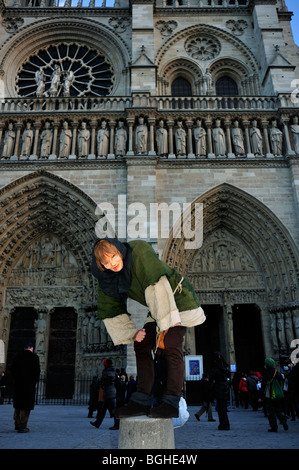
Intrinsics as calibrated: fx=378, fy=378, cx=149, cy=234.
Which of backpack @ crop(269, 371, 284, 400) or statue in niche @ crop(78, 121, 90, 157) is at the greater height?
statue in niche @ crop(78, 121, 90, 157)

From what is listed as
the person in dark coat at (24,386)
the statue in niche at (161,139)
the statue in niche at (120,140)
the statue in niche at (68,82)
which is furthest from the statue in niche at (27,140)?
the person in dark coat at (24,386)

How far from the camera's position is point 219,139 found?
461 inches

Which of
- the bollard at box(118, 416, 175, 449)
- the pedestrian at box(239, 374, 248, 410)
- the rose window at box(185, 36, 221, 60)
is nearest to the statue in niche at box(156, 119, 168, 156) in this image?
the rose window at box(185, 36, 221, 60)

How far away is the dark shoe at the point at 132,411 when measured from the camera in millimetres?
2309

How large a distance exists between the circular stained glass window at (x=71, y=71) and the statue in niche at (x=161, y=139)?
4016 mm

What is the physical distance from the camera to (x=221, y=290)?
37.7ft

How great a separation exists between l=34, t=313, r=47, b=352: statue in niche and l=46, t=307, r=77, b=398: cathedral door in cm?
27

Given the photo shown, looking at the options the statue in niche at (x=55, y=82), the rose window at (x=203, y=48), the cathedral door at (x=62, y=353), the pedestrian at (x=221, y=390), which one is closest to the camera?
the pedestrian at (x=221, y=390)

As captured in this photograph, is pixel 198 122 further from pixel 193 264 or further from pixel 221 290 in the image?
pixel 221 290

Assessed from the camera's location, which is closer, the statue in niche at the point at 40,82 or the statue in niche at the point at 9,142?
the statue in niche at the point at 9,142

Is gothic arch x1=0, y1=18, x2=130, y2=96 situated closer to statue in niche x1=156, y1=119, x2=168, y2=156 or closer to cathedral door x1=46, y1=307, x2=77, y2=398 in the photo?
statue in niche x1=156, y1=119, x2=168, y2=156

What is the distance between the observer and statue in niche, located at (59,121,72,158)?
11.4 metres

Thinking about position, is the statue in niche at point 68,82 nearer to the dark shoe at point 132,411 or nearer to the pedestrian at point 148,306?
the pedestrian at point 148,306

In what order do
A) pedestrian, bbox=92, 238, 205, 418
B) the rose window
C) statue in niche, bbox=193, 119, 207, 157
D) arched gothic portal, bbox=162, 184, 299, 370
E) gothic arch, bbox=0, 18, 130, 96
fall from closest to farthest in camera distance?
1. pedestrian, bbox=92, 238, 205, 418
2. arched gothic portal, bbox=162, 184, 299, 370
3. statue in niche, bbox=193, 119, 207, 157
4. gothic arch, bbox=0, 18, 130, 96
5. the rose window
